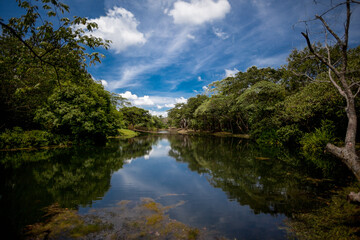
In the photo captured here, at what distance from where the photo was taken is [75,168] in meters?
8.95

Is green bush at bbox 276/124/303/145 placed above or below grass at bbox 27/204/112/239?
above

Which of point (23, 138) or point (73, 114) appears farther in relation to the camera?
point (73, 114)

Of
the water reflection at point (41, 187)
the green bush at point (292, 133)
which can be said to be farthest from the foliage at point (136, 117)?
the water reflection at point (41, 187)

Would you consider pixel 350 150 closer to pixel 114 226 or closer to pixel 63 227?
pixel 114 226

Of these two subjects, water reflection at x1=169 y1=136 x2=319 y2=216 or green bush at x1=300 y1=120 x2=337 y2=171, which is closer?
water reflection at x1=169 y1=136 x2=319 y2=216

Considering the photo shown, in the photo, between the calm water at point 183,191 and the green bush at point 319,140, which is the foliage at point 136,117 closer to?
the calm water at point 183,191

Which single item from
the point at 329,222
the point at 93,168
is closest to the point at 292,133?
the point at 329,222

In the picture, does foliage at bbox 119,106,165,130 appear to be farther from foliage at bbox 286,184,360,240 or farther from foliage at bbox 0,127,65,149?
foliage at bbox 286,184,360,240

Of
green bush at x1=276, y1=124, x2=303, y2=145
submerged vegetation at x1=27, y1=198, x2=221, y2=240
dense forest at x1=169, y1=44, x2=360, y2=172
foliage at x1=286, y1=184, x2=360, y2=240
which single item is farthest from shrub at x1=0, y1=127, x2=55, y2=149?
green bush at x1=276, y1=124, x2=303, y2=145

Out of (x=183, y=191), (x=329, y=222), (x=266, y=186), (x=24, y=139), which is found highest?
(x=24, y=139)

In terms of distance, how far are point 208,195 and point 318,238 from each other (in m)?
3.16

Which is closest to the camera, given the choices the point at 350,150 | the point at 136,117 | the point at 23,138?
the point at 350,150

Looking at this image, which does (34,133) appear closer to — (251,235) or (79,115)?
(79,115)

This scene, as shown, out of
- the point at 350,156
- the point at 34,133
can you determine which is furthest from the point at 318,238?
the point at 34,133
